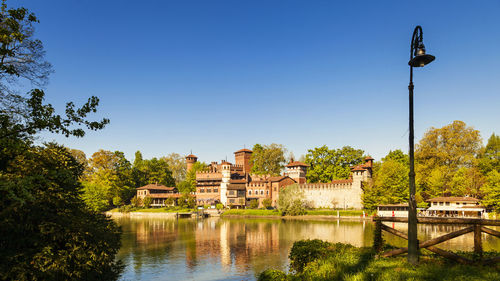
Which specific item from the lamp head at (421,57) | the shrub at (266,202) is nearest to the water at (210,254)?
the lamp head at (421,57)

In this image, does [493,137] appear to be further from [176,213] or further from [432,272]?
[432,272]

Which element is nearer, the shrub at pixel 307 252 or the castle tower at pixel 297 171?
the shrub at pixel 307 252

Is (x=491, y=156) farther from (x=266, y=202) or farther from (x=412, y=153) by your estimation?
(x=412, y=153)

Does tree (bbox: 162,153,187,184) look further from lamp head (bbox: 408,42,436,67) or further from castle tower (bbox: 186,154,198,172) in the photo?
lamp head (bbox: 408,42,436,67)

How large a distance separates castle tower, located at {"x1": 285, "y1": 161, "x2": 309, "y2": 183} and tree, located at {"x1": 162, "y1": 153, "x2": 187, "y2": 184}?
60413 mm

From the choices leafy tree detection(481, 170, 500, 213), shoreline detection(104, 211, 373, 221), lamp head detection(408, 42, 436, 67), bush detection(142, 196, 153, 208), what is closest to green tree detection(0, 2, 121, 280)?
lamp head detection(408, 42, 436, 67)

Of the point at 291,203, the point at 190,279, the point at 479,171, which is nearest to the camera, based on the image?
the point at 190,279

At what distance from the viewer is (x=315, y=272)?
9711 mm

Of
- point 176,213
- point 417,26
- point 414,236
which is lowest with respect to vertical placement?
point 176,213

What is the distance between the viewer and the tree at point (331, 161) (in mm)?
79062

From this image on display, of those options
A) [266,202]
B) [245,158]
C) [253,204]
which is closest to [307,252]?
[266,202]

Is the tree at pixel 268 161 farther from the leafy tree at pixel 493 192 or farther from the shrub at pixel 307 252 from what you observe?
the shrub at pixel 307 252

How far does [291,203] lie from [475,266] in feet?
178

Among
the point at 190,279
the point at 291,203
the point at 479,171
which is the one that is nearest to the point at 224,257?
the point at 190,279
